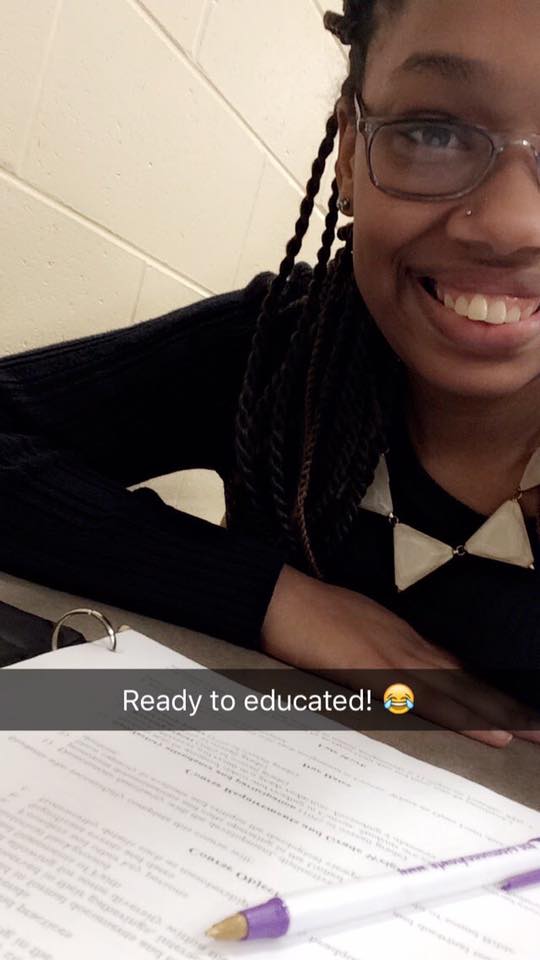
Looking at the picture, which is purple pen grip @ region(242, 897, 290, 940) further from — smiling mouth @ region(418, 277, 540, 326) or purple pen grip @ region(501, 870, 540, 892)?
smiling mouth @ region(418, 277, 540, 326)

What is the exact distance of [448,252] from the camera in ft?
2.05

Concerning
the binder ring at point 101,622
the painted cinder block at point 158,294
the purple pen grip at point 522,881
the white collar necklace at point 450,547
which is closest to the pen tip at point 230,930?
the purple pen grip at point 522,881

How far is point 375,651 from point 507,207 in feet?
1.12

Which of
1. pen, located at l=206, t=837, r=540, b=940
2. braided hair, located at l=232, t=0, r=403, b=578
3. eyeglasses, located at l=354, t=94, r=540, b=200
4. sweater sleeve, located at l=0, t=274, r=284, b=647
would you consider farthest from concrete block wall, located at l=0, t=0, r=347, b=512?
pen, located at l=206, t=837, r=540, b=940

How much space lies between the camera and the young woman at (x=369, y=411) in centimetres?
59

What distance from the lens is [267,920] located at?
32 centimetres

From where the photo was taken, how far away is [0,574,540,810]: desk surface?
0.52 metres

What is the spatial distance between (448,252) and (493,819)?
401 mm

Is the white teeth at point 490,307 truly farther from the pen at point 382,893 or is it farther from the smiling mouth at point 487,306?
the pen at point 382,893

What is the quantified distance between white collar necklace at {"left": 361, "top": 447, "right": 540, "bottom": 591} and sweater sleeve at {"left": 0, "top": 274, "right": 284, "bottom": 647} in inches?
4.9

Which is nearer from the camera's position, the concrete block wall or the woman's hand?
the woman's hand

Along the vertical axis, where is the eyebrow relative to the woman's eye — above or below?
above

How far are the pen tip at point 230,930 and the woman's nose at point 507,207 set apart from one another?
0.46m

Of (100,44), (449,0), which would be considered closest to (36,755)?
(449,0)
